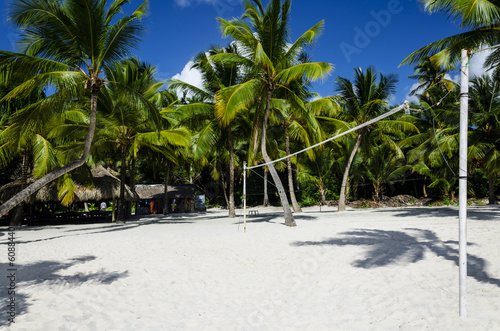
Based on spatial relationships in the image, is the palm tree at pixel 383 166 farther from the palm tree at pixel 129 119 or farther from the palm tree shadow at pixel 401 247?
the palm tree shadow at pixel 401 247

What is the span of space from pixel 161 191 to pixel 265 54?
17.1 meters

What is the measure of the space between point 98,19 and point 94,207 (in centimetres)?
2371

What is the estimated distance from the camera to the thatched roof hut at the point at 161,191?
23.8 m

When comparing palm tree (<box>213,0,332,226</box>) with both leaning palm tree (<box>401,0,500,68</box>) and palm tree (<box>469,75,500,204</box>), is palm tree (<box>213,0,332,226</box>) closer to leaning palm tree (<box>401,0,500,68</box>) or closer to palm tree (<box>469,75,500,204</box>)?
leaning palm tree (<box>401,0,500,68</box>)

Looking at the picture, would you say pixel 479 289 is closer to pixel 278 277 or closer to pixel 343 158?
pixel 278 277

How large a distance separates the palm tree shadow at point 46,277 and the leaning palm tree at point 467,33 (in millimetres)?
9081

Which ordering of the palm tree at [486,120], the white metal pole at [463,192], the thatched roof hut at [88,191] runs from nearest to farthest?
the white metal pole at [463,192] < the palm tree at [486,120] < the thatched roof hut at [88,191]

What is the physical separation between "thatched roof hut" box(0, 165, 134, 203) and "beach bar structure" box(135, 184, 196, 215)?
19.6ft

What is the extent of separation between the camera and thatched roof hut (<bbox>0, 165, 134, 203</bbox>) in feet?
45.2

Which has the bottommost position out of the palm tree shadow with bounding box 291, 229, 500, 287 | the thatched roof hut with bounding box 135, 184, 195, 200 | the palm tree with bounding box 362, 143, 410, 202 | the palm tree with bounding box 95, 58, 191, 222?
the palm tree shadow with bounding box 291, 229, 500, 287

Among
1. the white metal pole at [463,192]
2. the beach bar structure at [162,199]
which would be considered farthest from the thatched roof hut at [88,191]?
the white metal pole at [463,192]

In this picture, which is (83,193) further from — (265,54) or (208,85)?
(265,54)

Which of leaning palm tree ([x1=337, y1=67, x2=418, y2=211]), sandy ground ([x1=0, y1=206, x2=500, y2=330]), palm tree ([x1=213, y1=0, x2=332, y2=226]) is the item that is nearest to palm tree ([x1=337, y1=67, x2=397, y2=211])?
leaning palm tree ([x1=337, y1=67, x2=418, y2=211])

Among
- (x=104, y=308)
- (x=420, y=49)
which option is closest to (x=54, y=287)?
(x=104, y=308)
